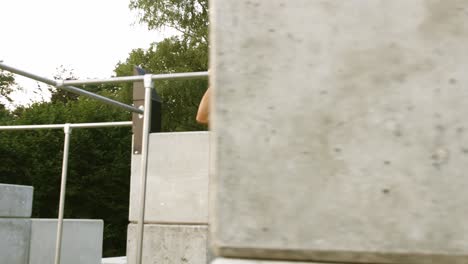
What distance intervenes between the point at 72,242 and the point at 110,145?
8.23 m

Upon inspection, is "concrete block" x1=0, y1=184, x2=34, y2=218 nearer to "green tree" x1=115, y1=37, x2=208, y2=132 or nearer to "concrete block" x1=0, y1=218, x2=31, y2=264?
"concrete block" x1=0, y1=218, x2=31, y2=264

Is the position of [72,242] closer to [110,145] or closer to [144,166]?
[144,166]

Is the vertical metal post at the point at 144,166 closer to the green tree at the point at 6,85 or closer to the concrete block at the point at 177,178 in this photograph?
the concrete block at the point at 177,178

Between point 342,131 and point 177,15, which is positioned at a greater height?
point 177,15

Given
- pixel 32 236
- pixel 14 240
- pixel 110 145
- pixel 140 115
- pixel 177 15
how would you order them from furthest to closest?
pixel 110 145 → pixel 177 15 → pixel 32 236 → pixel 14 240 → pixel 140 115

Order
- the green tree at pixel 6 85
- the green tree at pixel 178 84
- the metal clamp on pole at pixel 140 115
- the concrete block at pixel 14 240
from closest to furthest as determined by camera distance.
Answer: the metal clamp on pole at pixel 140 115 < the concrete block at pixel 14 240 < the green tree at pixel 178 84 < the green tree at pixel 6 85

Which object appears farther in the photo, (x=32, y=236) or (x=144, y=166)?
(x=32, y=236)

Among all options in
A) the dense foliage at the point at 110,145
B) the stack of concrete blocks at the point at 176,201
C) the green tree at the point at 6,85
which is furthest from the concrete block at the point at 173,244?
the green tree at the point at 6,85

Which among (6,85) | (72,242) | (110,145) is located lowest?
(72,242)

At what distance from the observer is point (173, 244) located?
4.04m

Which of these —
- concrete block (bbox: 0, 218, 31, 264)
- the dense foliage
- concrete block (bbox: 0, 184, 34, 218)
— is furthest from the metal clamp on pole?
the dense foliage

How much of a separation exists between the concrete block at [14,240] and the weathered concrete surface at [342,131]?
5461mm

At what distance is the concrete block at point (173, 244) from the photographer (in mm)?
3975

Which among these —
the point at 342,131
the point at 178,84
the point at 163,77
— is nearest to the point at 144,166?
the point at 163,77
